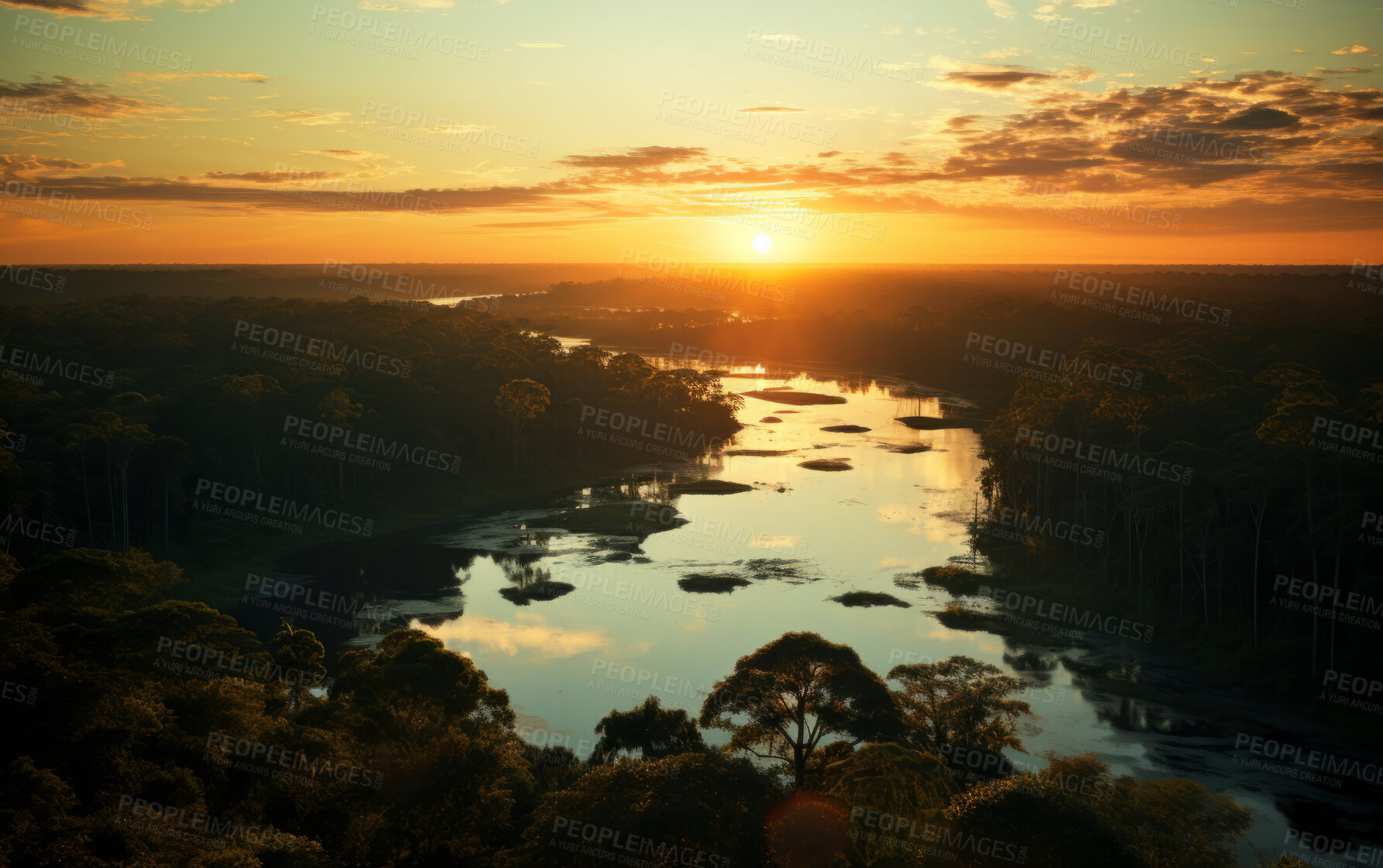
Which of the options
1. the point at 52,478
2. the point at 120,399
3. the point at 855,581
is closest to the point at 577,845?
the point at 855,581

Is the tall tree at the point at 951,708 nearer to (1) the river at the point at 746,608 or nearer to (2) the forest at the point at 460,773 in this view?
(2) the forest at the point at 460,773

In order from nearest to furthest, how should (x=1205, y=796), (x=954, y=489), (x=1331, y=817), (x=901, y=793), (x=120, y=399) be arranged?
1. (x=901, y=793)
2. (x=1205, y=796)
3. (x=1331, y=817)
4. (x=120, y=399)
5. (x=954, y=489)

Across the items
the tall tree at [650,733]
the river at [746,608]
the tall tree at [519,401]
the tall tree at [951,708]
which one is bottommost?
the river at [746,608]

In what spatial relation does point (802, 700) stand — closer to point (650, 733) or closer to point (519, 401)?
point (650, 733)

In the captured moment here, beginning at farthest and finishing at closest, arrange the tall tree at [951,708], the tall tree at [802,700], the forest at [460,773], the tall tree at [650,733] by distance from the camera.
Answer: the tall tree at [650,733], the tall tree at [951,708], the tall tree at [802,700], the forest at [460,773]

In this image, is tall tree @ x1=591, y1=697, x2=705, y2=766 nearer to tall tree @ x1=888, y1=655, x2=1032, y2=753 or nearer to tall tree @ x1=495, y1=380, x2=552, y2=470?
tall tree @ x1=888, y1=655, x2=1032, y2=753

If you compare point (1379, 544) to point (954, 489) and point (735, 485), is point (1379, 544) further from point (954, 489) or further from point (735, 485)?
point (735, 485)

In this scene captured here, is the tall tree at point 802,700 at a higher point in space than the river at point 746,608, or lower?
higher

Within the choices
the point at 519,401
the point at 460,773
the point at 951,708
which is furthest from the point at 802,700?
the point at 519,401

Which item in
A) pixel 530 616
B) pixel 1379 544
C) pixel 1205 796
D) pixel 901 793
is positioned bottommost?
pixel 530 616

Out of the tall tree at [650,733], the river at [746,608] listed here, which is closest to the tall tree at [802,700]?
the tall tree at [650,733]

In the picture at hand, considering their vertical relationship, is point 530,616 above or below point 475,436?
below
